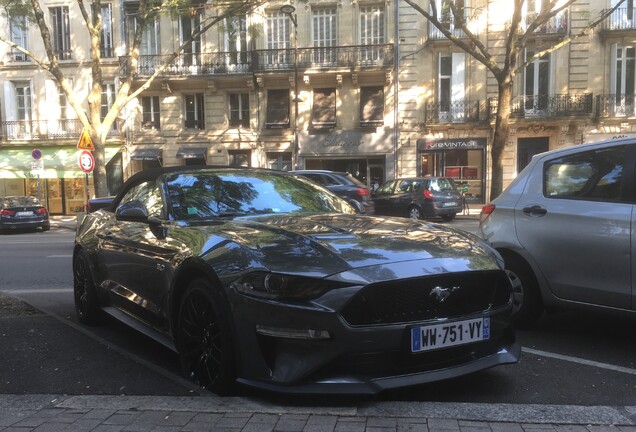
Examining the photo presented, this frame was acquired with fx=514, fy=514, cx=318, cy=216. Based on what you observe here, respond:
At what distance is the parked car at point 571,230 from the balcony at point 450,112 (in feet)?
66.8

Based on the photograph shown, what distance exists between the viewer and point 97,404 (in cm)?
321

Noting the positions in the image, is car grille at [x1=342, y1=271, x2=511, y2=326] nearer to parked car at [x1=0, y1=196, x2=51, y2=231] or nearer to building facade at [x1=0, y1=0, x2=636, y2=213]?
parked car at [x1=0, y1=196, x2=51, y2=231]

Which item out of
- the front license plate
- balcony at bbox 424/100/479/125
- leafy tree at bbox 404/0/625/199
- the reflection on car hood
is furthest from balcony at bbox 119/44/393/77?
the front license plate

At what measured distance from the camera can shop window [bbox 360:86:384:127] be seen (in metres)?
24.8

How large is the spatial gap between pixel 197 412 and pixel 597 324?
12.6 ft

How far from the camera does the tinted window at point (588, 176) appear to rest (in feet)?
13.5

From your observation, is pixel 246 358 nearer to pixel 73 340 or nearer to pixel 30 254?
pixel 73 340

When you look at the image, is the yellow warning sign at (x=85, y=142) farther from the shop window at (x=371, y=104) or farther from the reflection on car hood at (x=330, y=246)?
the reflection on car hood at (x=330, y=246)

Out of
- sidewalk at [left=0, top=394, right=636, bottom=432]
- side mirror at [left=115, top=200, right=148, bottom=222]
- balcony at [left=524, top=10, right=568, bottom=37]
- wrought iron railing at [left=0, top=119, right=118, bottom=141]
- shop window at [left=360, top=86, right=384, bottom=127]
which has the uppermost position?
balcony at [left=524, top=10, right=568, bottom=37]

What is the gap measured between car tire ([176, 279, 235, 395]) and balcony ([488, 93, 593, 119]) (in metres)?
22.9

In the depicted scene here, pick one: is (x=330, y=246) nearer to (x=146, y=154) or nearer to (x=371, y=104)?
(x=371, y=104)

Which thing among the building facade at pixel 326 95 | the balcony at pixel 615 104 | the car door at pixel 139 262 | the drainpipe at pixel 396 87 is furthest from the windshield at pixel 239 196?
the balcony at pixel 615 104

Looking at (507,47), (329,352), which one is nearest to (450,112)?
(507,47)

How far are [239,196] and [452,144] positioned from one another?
21.9 metres
